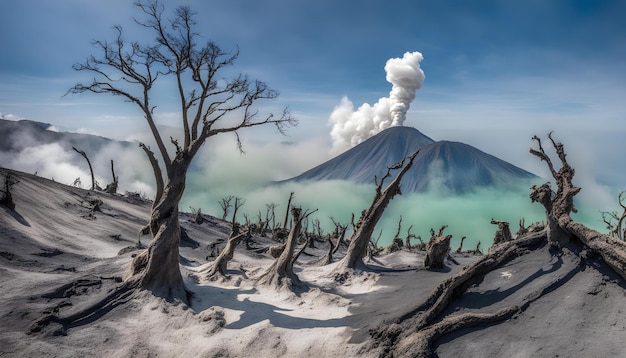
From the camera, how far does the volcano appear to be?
604 feet

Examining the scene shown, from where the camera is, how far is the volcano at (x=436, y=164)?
604 ft

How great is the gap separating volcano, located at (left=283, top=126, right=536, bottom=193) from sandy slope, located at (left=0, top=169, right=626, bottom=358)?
540ft

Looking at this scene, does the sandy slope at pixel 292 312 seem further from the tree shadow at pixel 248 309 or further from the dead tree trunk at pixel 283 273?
the dead tree trunk at pixel 283 273

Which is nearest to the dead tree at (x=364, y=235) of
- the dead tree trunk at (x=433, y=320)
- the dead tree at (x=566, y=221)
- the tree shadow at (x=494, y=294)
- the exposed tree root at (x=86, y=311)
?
the dead tree at (x=566, y=221)

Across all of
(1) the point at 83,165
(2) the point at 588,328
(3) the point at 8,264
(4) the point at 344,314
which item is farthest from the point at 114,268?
(1) the point at 83,165

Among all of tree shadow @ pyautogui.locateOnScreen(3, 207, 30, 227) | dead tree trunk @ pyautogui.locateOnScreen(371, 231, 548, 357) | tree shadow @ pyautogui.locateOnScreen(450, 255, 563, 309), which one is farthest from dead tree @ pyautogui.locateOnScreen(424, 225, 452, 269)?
tree shadow @ pyautogui.locateOnScreen(3, 207, 30, 227)

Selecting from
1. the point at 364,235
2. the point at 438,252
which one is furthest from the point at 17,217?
the point at 438,252

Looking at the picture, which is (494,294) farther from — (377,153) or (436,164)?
(436,164)

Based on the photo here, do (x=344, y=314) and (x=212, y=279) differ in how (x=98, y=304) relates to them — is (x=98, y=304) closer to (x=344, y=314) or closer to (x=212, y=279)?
(x=212, y=279)

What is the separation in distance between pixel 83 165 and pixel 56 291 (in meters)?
193

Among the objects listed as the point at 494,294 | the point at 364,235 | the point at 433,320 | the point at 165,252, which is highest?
the point at 364,235

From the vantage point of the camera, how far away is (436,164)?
185750mm

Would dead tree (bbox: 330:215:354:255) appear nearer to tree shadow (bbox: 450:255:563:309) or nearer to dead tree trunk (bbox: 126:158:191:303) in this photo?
dead tree trunk (bbox: 126:158:191:303)

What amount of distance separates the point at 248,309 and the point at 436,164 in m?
184
